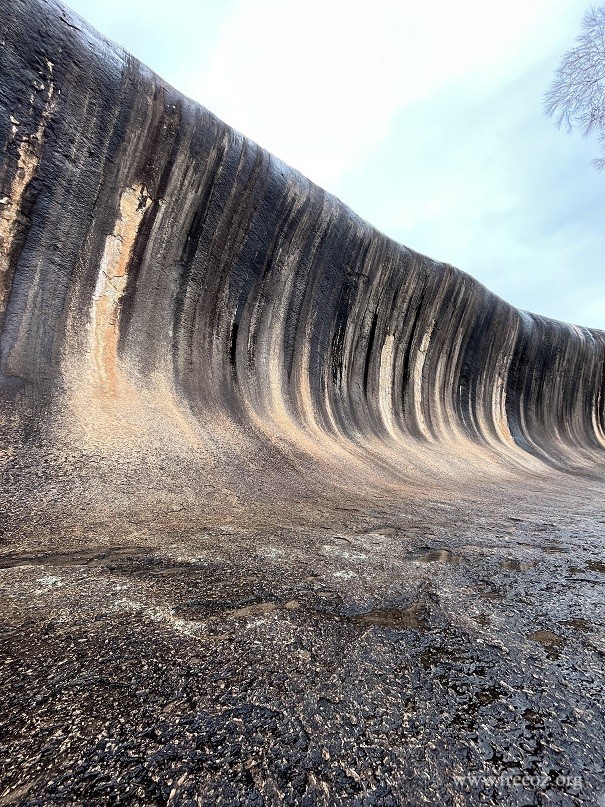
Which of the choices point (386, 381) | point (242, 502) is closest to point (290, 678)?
point (242, 502)

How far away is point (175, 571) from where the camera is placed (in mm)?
1341

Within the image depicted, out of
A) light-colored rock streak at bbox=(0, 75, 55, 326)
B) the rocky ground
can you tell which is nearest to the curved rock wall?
light-colored rock streak at bbox=(0, 75, 55, 326)

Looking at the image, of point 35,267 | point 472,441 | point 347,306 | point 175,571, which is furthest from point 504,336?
point 175,571

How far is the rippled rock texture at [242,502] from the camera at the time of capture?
2.26 feet

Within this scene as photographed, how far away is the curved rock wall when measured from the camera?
281 centimetres

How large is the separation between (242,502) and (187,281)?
87.0 inches

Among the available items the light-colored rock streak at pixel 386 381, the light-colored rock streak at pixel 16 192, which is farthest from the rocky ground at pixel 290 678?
the light-colored rock streak at pixel 386 381

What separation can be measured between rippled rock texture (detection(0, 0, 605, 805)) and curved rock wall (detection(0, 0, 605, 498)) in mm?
22

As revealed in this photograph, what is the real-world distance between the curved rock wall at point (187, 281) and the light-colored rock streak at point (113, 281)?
0.01m

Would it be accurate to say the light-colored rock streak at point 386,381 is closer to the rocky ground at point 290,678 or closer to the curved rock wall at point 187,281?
the curved rock wall at point 187,281

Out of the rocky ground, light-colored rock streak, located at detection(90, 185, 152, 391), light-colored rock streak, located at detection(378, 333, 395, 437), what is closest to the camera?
the rocky ground

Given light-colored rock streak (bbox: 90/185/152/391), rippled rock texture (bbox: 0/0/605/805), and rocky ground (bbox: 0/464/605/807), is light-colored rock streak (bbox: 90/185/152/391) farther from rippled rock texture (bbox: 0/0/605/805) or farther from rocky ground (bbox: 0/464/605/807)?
rocky ground (bbox: 0/464/605/807)

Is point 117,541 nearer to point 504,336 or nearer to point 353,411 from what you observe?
point 353,411

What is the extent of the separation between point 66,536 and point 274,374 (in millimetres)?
2903
